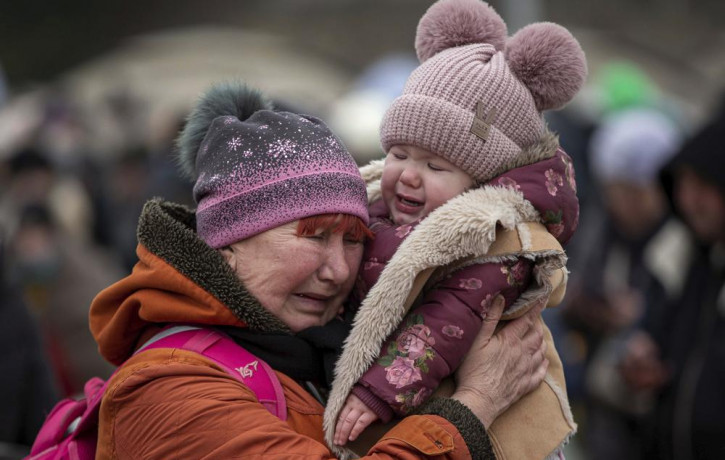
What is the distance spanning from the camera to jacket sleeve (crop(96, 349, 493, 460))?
2.52 metres

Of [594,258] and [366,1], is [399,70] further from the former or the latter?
[366,1]

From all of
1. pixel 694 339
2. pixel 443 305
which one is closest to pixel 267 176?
pixel 443 305

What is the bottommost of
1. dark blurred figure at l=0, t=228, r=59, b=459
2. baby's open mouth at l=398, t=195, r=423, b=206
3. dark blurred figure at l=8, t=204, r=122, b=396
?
dark blurred figure at l=8, t=204, r=122, b=396

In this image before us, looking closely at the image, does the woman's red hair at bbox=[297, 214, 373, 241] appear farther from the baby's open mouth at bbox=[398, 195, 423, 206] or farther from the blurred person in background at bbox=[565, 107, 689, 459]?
the blurred person in background at bbox=[565, 107, 689, 459]

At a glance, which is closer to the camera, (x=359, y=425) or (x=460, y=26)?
(x=359, y=425)

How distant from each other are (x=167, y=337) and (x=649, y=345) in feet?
12.1

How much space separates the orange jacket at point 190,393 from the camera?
2527 millimetres

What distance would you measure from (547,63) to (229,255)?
104cm

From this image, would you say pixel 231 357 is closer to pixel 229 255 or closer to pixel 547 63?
pixel 229 255

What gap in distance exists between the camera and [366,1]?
21.5m

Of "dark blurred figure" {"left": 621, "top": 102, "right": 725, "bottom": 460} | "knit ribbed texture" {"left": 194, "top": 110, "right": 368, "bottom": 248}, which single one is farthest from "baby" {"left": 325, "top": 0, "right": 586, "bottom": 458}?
"dark blurred figure" {"left": 621, "top": 102, "right": 725, "bottom": 460}

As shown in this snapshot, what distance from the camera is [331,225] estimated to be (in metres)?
2.77

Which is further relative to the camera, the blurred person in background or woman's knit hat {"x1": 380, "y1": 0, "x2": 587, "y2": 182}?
the blurred person in background

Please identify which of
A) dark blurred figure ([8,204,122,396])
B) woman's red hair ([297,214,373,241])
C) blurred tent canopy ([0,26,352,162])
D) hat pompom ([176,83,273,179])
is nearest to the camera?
woman's red hair ([297,214,373,241])
